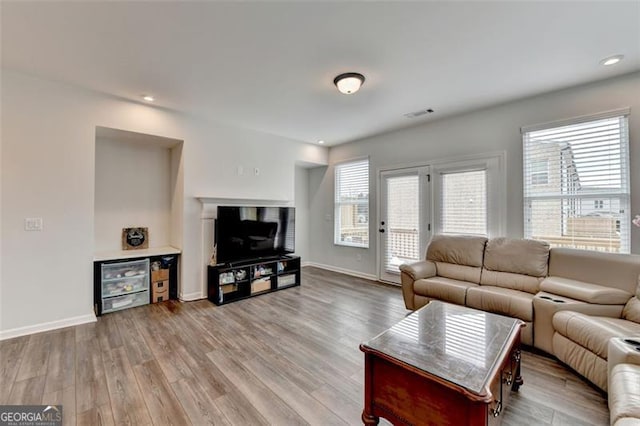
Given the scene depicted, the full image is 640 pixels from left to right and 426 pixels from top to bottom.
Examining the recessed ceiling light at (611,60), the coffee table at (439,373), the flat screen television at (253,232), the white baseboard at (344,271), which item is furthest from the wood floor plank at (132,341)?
the recessed ceiling light at (611,60)

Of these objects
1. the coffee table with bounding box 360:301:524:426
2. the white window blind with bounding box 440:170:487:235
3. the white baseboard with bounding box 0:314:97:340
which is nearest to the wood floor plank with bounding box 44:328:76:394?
the white baseboard with bounding box 0:314:97:340

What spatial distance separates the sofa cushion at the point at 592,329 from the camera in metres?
1.89

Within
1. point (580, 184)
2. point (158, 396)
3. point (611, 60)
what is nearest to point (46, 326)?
point (158, 396)

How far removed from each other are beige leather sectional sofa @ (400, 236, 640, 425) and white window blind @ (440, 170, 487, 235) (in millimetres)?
417

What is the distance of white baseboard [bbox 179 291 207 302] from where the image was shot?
3875 mm

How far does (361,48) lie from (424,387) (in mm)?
2519

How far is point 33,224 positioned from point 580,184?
5996mm

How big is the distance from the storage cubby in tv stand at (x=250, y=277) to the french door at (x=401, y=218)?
162cm

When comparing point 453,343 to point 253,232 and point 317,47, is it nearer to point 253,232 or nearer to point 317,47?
point 317,47

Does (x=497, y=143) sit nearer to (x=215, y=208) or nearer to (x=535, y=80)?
(x=535, y=80)

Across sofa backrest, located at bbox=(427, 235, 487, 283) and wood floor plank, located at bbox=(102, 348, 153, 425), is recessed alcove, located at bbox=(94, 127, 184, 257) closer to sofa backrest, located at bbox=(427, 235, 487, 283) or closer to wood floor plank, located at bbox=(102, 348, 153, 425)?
wood floor plank, located at bbox=(102, 348, 153, 425)

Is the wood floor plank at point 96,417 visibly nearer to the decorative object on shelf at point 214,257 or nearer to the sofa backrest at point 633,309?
the decorative object on shelf at point 214,257

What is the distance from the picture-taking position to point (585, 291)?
2371 millimetres

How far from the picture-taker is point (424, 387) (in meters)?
1.32
